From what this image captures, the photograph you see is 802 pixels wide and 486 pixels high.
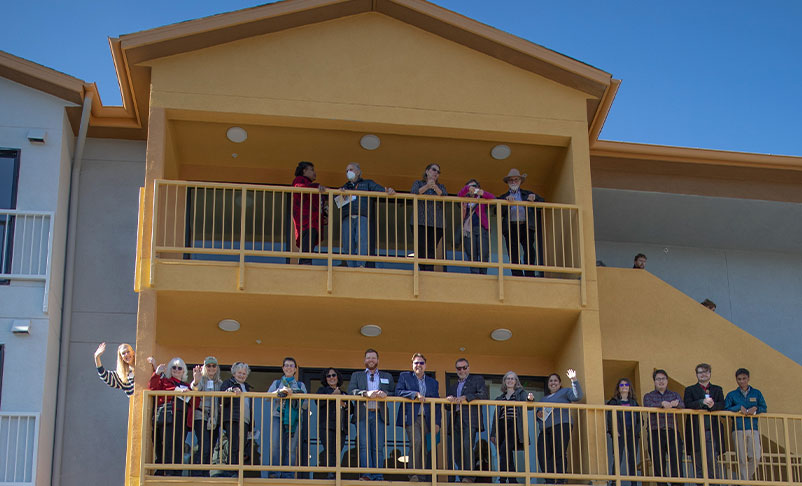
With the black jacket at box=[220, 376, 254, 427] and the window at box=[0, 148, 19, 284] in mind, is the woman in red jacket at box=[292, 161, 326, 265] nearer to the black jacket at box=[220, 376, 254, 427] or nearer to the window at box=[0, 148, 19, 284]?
the black jacket at box=[220, 376, 254, 427]

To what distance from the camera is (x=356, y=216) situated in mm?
18938

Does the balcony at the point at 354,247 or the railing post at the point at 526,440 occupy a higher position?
the balcony at the point at 354,247

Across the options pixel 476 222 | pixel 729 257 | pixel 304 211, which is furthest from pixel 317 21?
pixel 729 257

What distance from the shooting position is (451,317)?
19359 mm

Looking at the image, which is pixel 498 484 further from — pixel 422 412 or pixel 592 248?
pixel 592 248

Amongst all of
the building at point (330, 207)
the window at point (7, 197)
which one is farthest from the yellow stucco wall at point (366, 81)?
the window at point (7, 197)

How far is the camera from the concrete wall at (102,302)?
19.0 m

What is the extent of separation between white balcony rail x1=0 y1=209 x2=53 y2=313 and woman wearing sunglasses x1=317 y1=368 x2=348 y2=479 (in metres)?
4.15

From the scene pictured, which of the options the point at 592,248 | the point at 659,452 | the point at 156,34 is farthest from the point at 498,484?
the point at 156,34

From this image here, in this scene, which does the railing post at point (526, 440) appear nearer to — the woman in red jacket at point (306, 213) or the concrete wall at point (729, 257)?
the woman in red jacket at point (306, 213)

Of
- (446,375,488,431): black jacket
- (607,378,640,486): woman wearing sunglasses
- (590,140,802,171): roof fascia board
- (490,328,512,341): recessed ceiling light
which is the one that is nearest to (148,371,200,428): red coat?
(446,375,488,431): black jacket

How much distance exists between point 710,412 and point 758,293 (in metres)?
6.90

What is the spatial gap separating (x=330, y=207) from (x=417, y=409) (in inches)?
121

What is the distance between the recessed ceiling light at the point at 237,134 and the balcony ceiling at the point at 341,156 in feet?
0.23
